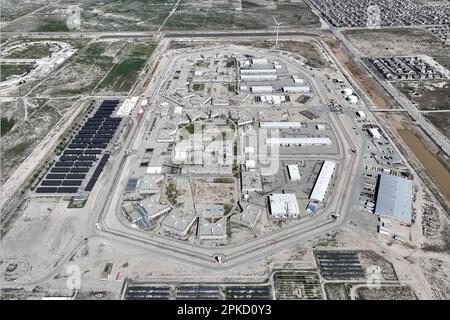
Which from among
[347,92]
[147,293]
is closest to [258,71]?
[347,92]

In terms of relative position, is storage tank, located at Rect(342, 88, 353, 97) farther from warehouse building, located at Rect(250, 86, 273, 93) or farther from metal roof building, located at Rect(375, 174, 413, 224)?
metal roof building, located at Rect(375, 174, 413, 224)

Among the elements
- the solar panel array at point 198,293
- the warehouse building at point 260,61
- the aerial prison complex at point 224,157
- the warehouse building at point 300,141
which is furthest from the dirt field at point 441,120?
the solar panel array at point 198,293

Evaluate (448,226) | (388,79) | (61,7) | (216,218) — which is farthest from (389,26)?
(61,7)

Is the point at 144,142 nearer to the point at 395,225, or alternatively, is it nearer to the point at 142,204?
the point at 142,204

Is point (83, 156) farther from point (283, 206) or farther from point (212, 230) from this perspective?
point (283, 206)

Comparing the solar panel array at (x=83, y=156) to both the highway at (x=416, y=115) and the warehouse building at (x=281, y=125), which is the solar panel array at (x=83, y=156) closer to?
the warehouse building at (x=281, y=125)
